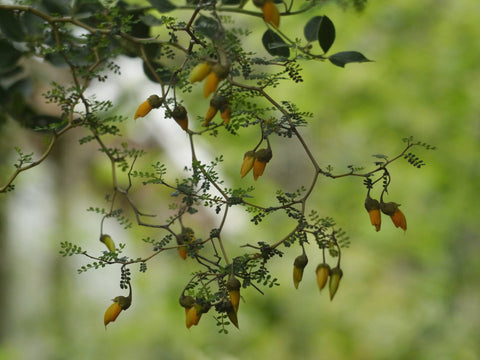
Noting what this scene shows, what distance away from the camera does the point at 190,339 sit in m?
1.64

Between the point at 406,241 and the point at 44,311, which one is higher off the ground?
the point at 406,241

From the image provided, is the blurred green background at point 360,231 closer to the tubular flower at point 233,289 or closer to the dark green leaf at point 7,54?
the dark green leaf at point 7,54

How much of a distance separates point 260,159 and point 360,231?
5.47ft

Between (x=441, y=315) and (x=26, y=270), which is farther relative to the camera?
(x=26, y=270)

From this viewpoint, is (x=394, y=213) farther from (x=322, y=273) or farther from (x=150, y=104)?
(x=150, y=104)

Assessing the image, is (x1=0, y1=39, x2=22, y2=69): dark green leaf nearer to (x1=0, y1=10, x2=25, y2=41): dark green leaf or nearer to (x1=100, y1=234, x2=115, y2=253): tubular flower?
(x1=0, y1=10, x2=25, y2=41): dark green leaf

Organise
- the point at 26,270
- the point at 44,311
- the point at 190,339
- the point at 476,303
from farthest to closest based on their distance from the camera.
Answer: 1. the point at 26,270
2. the point at 44,311
3. the point at 476,303
4. the point at 190,339

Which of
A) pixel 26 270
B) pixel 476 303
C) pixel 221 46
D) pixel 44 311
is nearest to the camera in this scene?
pixel 221 46

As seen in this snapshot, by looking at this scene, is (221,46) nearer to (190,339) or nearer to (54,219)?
(190,339)

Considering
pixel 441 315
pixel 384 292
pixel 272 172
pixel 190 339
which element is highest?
pixel 272 172

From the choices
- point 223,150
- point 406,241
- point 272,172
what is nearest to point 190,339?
point 223,150

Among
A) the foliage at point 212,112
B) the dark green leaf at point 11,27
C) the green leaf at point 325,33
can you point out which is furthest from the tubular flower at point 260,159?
the dark green leaf at point 11,27

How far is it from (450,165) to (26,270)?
7.02 ft

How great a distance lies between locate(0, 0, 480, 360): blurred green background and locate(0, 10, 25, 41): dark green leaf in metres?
0.90
